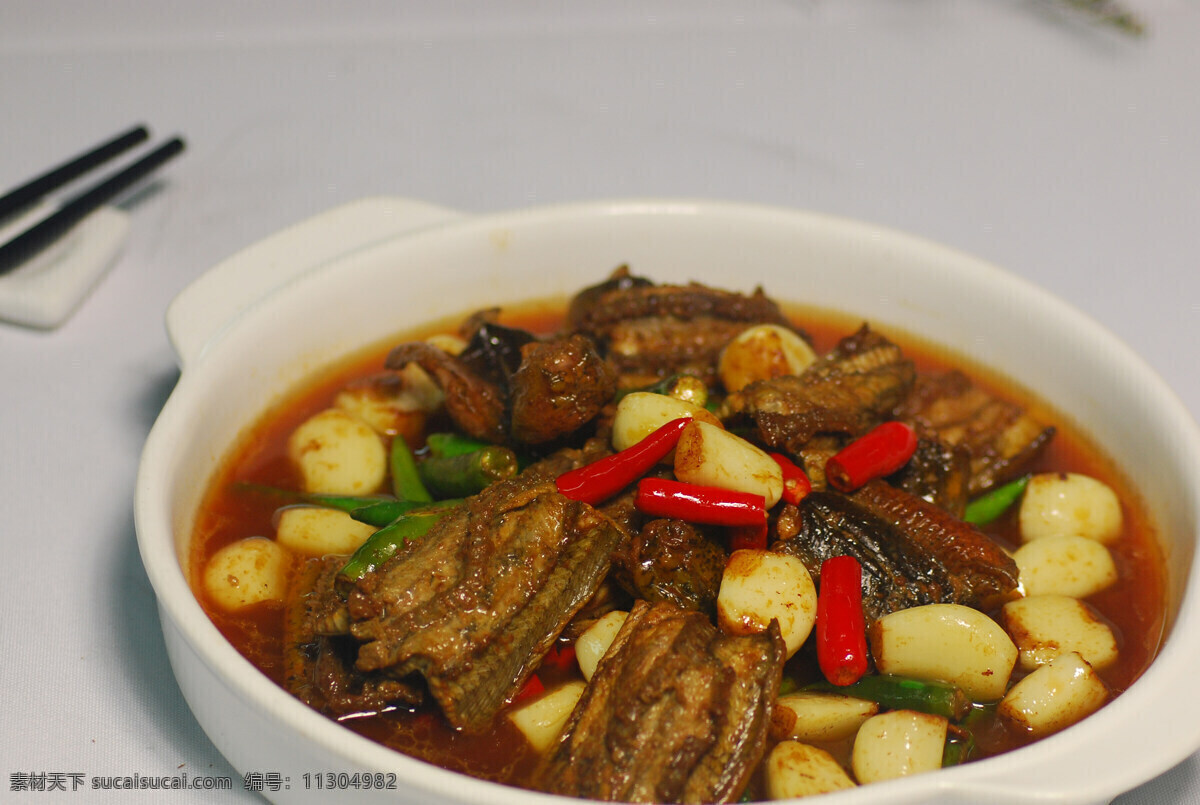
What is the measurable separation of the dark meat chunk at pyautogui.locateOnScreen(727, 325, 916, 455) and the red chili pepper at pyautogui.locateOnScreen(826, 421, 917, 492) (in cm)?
8

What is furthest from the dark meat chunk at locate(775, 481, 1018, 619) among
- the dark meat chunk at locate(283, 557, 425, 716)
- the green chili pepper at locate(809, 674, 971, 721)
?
the dark meat chunk at locate(283, 557, 425, 716)

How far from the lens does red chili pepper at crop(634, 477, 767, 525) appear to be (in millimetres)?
2162

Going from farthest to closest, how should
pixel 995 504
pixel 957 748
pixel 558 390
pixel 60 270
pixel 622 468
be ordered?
pixel 60 270
pixel 995 504
pixel 558 390
pixel 622 468
pixel 957 748

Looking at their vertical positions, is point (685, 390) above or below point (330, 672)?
above

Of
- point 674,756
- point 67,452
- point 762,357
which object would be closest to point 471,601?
point 674,756

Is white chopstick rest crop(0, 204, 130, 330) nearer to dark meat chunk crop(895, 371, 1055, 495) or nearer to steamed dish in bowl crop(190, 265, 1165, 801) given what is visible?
steamed dish in bowl crop(190, 265, 1165, 801)

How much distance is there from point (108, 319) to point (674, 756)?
9.34ft

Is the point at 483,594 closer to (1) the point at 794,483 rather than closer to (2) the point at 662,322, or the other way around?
(1) the point at 794,483

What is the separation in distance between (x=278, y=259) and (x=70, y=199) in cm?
144

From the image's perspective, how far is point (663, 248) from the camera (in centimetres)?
333

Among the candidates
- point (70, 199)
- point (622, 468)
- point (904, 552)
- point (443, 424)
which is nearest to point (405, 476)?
point (443, 424)

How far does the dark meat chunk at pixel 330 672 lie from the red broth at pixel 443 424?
0.03 meters

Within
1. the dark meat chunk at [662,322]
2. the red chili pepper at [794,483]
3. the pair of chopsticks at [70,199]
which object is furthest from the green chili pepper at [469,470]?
the pair of chopsticks at [70,199]

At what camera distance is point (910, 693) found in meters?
2.08
